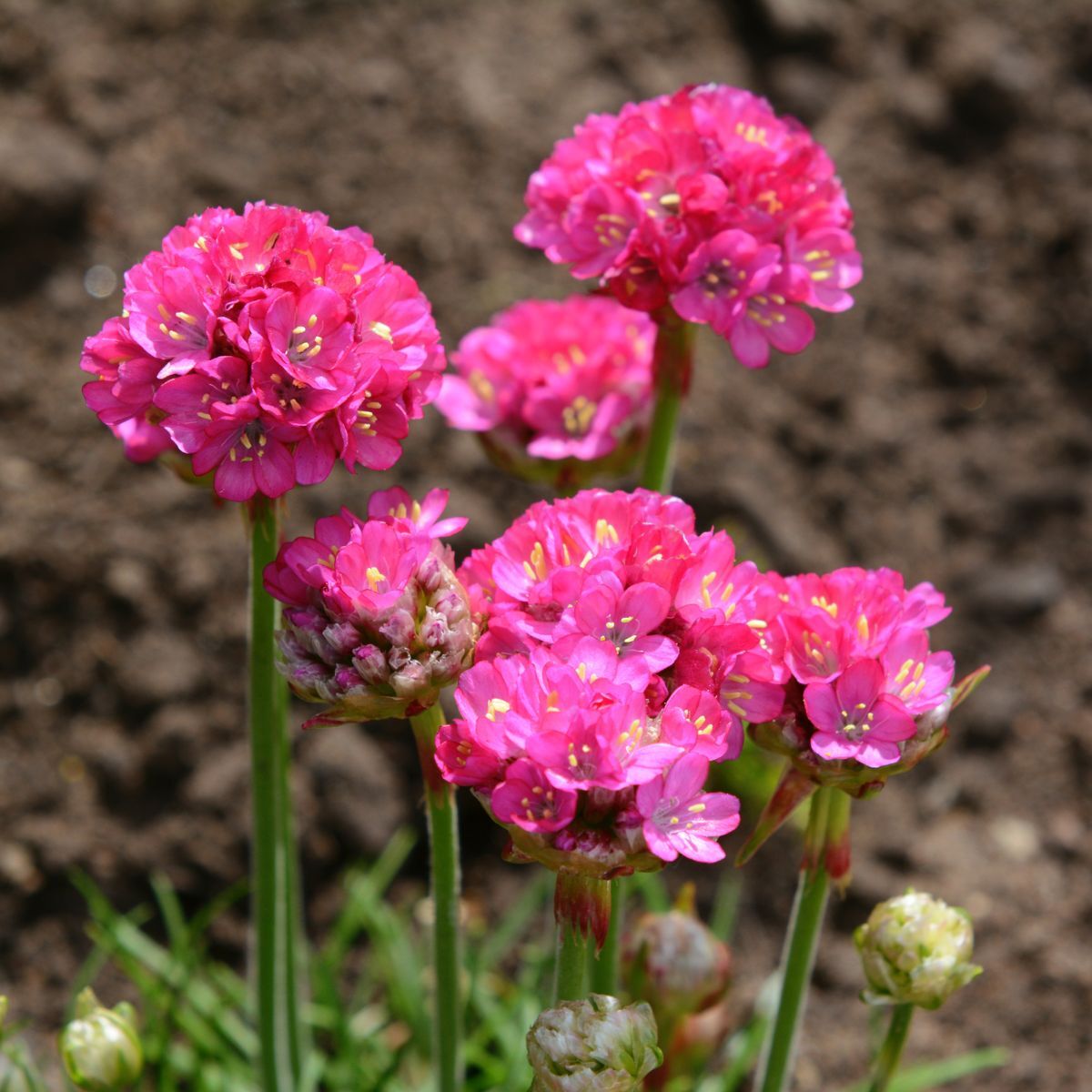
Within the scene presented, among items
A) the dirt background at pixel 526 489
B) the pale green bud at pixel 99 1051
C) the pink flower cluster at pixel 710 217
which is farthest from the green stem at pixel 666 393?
the dirt background at pixel 526 489

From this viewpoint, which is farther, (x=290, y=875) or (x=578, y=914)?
(x=290, y=875)

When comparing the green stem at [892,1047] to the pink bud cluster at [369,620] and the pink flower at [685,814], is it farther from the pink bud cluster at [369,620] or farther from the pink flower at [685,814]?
the pink bud cluster at [369,620]

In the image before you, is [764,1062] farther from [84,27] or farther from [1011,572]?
[84,27]

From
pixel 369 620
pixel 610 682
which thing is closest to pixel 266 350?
pixel 369 620

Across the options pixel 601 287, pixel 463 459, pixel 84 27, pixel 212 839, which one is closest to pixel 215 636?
pixel 212 839

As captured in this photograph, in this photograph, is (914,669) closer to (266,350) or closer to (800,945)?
(800,945)

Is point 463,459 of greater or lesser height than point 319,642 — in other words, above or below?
below

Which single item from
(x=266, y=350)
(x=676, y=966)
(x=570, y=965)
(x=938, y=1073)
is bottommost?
(x=938, y=1073)
